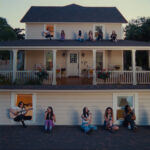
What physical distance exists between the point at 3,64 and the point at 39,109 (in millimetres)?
5036

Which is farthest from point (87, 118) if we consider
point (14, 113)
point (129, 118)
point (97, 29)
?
point (97, 29)

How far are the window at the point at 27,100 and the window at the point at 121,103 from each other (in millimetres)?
5293

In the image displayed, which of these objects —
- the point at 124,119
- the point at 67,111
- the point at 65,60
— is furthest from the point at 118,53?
the point at 67,111

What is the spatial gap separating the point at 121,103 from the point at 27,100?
6.24m

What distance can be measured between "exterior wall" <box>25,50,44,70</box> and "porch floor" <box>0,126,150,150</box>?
18.3 feet

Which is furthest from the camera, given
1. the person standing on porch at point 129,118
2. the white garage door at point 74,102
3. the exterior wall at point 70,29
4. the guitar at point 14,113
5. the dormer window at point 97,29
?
the dormer window at point 97,29

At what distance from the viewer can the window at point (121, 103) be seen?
9115 mm

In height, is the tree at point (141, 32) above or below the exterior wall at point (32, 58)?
above

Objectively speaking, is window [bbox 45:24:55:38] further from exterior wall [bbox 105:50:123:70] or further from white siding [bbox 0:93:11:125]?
white siding [bbox 0:93:11:125]

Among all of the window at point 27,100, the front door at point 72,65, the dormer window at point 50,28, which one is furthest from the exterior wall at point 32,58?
the window at point 27,100

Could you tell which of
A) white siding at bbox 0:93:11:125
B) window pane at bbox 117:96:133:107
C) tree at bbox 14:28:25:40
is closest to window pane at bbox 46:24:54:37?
white siding at bbox 0:93:11:125

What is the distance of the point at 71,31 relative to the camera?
13.2 meters

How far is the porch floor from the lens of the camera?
6043 mm

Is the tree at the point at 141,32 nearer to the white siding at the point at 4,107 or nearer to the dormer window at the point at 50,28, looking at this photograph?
the dormer window at the point at 50,28
